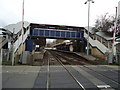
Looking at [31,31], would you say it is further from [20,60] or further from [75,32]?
[20,60]

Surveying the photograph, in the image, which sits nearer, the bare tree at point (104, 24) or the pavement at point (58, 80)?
the pavement at point (58, 80)

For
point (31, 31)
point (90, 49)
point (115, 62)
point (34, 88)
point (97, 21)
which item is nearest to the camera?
point (34, 88)

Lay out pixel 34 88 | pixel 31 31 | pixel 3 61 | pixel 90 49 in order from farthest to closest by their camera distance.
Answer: pixel 31 31, pixel 90 49, pixel 3 61, pixel 34 88

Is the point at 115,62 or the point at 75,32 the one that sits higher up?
the point at 75,32

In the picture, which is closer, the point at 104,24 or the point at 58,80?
the point at 58,80

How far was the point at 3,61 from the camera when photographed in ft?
60.0

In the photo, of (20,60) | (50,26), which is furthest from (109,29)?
(20,60)

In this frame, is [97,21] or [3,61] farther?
[97,21]

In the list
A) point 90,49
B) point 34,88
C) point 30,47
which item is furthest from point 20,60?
point 90,49

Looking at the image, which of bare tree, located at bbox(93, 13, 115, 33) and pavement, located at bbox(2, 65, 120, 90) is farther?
bare tree, located at bbox(93, 13, 115, 33)

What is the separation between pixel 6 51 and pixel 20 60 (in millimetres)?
2302

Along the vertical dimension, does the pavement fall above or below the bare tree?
below

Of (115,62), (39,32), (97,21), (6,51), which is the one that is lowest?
(115,62)

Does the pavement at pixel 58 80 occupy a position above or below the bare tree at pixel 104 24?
below
